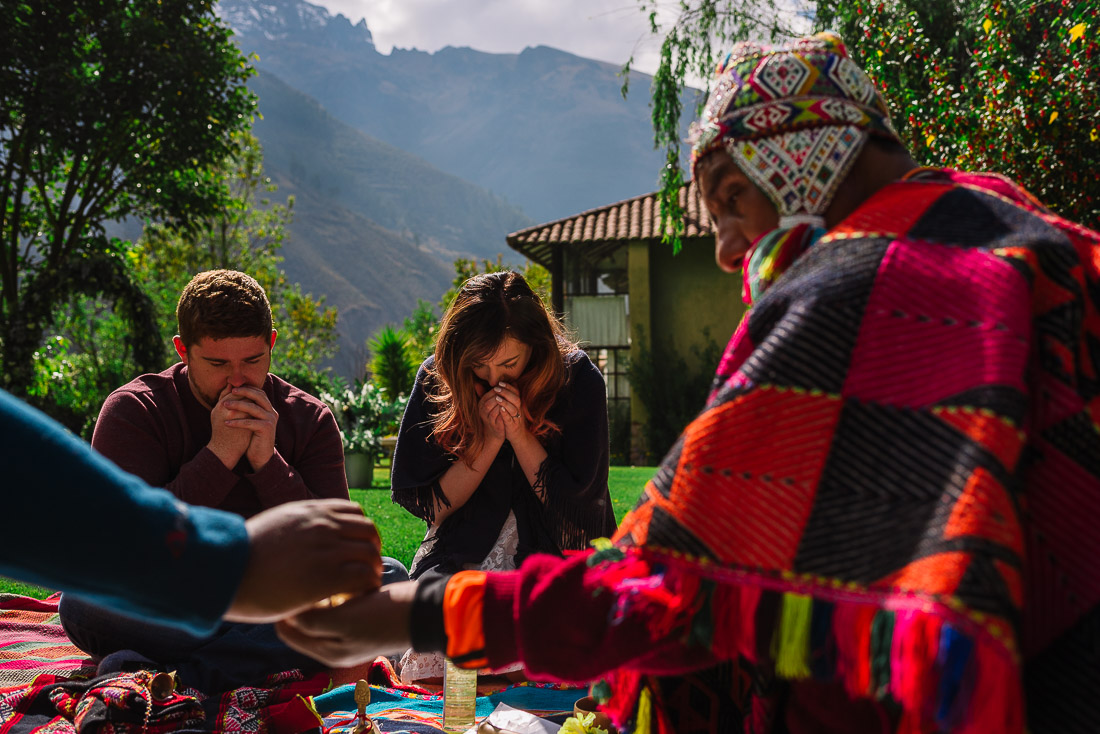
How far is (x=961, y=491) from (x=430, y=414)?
10.1 ft

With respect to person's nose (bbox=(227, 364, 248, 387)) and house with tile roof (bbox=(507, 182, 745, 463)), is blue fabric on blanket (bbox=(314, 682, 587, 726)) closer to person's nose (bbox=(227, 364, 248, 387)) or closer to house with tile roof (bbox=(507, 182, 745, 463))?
person's nose (bbox=(227, 364, 248, 387))

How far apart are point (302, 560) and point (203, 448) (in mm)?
1955

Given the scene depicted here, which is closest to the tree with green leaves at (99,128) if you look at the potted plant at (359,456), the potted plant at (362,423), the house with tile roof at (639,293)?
the potted plant at (362,423)

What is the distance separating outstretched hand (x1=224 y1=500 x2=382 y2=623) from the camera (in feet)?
5.52

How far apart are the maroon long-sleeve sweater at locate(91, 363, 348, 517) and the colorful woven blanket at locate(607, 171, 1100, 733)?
7.78ft

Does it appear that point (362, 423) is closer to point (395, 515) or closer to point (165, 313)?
point (395, 515)

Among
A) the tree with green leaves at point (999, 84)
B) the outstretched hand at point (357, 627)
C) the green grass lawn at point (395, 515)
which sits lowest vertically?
the green grass lawn at point (395, 515)

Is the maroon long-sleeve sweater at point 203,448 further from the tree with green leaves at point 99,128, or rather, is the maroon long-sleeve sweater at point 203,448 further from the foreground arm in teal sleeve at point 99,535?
the tree with green leaves at point 99,128

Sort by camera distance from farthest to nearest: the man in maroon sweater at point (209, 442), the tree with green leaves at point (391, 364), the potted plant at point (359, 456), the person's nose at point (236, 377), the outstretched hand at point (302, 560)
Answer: the tree with green leaves at point (391, 364) < the potted plant at point (359, 456) < the person's nose at point (236, 377) < the man in maroon sweater at point (209, 442) < the outstretched hand at point (302, 560)

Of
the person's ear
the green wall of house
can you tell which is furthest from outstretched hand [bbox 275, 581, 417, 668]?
the green wall of house

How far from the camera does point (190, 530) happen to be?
159 centimetres

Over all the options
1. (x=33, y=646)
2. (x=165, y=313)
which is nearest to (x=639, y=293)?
(x=165, y=313)

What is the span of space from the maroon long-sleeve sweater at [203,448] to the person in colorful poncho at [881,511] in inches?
76.7

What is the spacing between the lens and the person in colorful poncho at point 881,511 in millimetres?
1267
